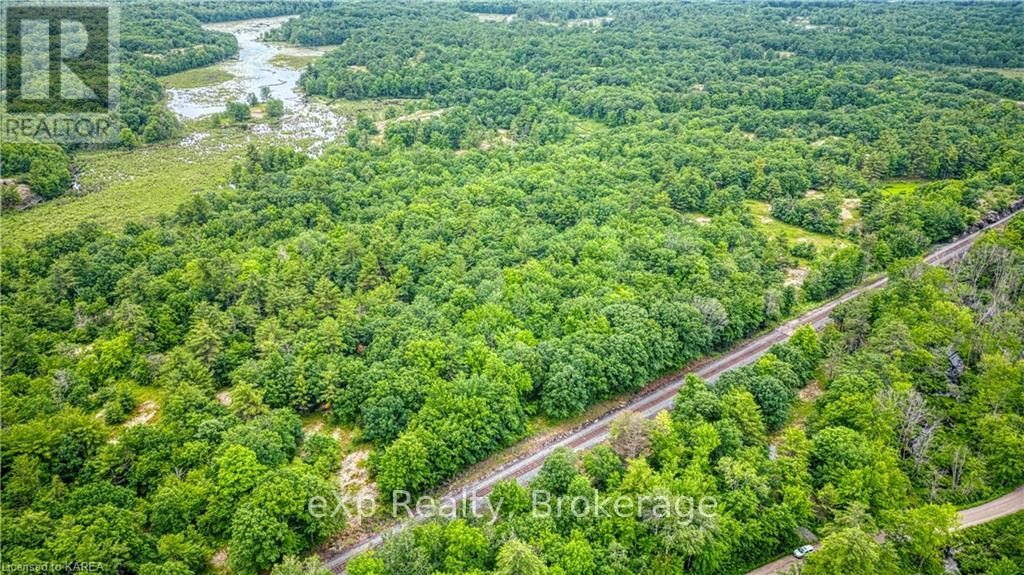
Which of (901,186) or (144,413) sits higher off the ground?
(901,186)

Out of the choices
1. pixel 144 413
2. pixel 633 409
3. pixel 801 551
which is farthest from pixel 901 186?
pixel 144 413

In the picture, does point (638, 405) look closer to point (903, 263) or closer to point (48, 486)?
point (903, 263)

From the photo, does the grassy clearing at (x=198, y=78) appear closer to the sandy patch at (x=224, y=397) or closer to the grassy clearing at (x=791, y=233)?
the sandy patch at (x=224, y=397)

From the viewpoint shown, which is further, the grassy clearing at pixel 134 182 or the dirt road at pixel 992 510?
the grassy clearing at pixel 134 182

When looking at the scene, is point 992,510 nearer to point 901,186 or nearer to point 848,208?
point 848,208

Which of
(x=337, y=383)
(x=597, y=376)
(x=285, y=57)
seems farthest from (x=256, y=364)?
(x=285, y=57)

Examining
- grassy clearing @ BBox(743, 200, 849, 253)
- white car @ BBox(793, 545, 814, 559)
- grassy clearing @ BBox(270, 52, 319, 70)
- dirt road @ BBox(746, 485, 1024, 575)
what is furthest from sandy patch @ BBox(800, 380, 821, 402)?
grassy clearing @ BBox(270, 52, 319, 70)

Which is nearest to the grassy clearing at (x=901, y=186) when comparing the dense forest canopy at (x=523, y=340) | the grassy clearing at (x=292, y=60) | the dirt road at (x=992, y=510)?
the dense forest canopy at (x=523, y=340)
